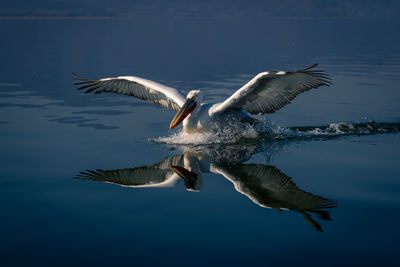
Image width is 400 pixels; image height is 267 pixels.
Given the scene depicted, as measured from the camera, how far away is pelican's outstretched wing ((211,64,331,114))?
949 cm

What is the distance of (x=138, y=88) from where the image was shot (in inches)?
480

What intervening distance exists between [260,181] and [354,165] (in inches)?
74.3

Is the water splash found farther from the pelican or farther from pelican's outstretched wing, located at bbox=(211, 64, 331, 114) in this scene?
pelican's outstretched wing, located at bbox=(211, 64, 331, 114)

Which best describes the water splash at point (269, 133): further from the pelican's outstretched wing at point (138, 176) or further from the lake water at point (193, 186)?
the pelican's outstretched wing at point (138, 176)

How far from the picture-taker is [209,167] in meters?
8.72

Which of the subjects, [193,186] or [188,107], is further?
[188,107]

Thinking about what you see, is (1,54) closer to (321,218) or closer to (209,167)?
(209,167)

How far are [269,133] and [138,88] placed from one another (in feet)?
10.4

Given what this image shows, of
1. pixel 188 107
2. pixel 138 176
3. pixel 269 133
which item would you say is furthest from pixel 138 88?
pixel 138 176

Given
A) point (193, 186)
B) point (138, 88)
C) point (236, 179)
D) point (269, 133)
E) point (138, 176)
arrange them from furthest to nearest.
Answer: point (138, 88), point (269, 133), point (138, 176), point (236, 179), point (193, 186)

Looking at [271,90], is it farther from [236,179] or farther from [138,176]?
[138,176]

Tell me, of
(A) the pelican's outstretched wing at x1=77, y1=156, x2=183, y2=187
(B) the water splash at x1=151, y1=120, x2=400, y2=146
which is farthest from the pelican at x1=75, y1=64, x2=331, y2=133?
(A) the pelican's outstretched wing at x1=77, y1=156, x2=183, y2=187

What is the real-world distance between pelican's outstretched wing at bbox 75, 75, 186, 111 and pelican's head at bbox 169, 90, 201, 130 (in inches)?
37.2

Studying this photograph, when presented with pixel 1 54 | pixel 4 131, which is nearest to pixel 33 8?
pixel 1 54
